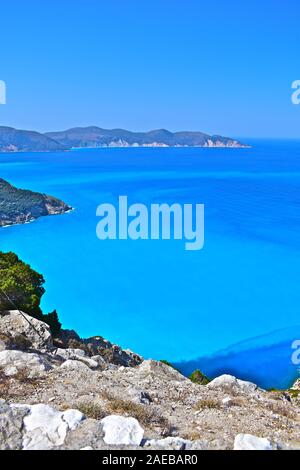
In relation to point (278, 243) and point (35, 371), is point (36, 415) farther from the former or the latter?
point (278, 243)

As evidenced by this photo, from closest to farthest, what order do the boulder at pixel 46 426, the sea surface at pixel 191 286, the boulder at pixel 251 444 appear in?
the boulder at pixel 46 426, the boulder at pixel 251 444, the sea surface at pixel 191 286

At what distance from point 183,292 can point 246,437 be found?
33270 millimetres

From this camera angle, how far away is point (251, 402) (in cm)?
1126

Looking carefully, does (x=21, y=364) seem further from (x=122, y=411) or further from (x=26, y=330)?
(x=26, y=330)

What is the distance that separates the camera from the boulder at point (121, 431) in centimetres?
698

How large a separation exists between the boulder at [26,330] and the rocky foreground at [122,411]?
19cm

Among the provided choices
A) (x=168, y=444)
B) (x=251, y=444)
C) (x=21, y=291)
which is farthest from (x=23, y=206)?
(x=251, y=444)

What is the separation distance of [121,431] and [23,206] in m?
69.9

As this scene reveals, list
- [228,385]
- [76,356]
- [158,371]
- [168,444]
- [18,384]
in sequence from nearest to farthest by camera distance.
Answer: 1. [168,444]
2. [18,384]
3. [228,385]
4. [76,356]
5. [158,371]

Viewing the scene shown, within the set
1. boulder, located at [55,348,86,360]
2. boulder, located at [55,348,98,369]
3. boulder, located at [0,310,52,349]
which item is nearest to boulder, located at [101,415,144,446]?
boulder, located at [55,348,98,369]

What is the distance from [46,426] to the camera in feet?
24.0

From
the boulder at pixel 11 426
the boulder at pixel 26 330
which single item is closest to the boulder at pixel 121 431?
the boulder at pixel 11 426

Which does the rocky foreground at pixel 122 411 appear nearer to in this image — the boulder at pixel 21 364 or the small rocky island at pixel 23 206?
the boulder at pixel 21 364
